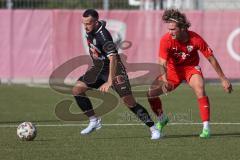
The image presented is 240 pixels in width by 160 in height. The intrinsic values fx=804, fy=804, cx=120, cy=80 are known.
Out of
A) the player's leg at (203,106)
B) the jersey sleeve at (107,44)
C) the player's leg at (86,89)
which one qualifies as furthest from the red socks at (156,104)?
the jersey sleeve at (107,44)

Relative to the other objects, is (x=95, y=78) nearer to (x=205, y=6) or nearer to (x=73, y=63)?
(x=73, y=63)

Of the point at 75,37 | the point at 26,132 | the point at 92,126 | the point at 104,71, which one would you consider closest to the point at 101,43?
the point at 104,71

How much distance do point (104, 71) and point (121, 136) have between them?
3.25 feet

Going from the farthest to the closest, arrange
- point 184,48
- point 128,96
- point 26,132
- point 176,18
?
point 184,48 < point 128,96 < point 176,18 < point 26,132

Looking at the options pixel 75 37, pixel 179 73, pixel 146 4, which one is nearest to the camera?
pixel 179 73

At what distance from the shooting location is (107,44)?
11297 millimetres

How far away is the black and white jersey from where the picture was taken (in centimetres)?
1129

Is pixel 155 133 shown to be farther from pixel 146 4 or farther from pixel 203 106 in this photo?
pixel 146 4

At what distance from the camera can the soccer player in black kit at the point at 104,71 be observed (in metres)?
11.2

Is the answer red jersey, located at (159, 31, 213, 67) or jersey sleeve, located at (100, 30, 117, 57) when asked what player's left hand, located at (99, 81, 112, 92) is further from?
red jersey, located at (159, 31, 213, 67)

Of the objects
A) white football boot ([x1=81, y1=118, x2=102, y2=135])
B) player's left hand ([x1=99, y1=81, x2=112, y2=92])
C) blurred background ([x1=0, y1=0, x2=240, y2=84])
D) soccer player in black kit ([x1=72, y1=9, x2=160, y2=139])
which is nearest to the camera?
player's left hand ([x1=99, y1=81, x2=112, y2=92])

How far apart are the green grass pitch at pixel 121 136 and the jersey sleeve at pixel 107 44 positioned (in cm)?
125

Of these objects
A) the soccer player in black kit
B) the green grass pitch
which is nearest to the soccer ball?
the green grass pitch

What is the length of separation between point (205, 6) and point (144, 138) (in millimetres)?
15989
